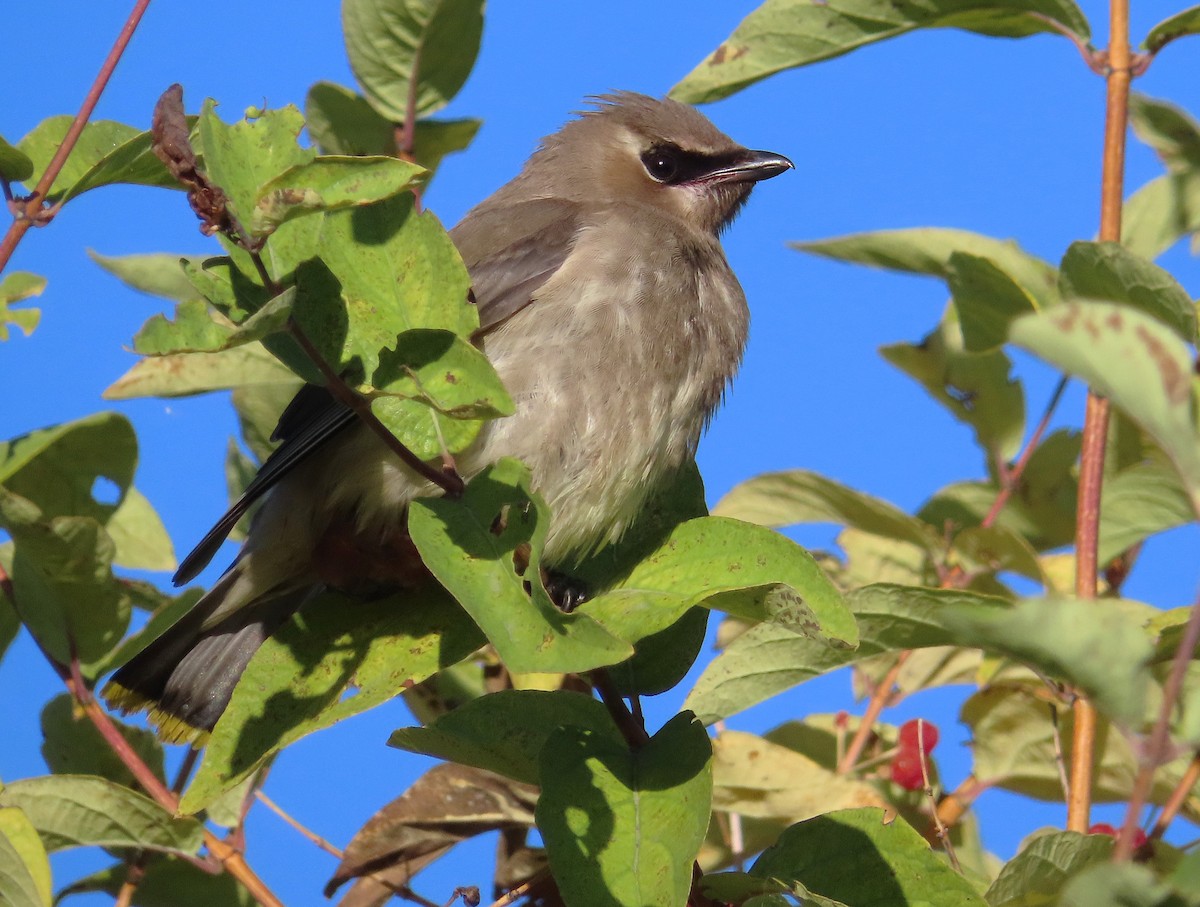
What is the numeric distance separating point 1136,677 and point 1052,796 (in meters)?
2.17

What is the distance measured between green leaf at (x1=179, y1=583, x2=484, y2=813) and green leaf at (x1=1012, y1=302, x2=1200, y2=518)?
1.48 metres

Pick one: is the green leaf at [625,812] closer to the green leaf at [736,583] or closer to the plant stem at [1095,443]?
the green leaf at [736,583]

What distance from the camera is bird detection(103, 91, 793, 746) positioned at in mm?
3580

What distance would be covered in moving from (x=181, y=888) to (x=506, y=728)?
1.05 metres

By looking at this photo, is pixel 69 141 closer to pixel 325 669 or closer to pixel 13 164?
pixel 13 164

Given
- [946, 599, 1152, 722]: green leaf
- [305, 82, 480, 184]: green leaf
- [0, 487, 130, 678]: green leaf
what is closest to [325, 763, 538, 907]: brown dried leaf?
[0, 487, 130, 678]: green leaf

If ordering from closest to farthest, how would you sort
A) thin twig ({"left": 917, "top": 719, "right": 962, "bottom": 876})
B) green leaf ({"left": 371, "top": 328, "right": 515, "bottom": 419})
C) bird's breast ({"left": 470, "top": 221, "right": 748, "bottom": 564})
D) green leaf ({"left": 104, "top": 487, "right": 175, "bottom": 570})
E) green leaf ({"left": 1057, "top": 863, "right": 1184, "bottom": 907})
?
green leaf ({"left": 1057, "top": 863, "right": 1184, "bottom": 907}) < green leaf ({"left": 371, "top": 328, "right": 515, "bottom": 419}) < thin twig ({"left": 917, "top": 719, "right": 962, "bottom": 876}) < green leaf ({"left": 104, "top": 487, "right": 175, "bottom": 570}) < bird's breast ({"left": 470, "top": 221, "right": 748, "bottom": 564})

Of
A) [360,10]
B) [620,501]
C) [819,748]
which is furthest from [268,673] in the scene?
[360,10]

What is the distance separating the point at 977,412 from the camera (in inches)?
156

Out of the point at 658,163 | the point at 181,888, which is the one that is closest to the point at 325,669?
the point at 181,888

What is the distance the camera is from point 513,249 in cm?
403

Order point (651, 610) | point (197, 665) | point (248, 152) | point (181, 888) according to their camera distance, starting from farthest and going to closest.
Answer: point (197, 665) < point (181, 888) < point (651, 610) < point (248, 152)

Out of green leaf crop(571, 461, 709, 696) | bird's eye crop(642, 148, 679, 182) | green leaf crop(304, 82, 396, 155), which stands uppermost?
bird's eye crop(642, 148, 679, 182)

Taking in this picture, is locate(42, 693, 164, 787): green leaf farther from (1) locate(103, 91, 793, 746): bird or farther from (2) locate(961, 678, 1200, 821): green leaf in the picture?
(2) locate(961, 678, 1200, 821): green leaf
